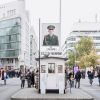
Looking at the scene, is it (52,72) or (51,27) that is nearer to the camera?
(52,72)

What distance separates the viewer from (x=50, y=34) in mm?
29328

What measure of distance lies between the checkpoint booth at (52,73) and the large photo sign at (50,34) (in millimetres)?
1236

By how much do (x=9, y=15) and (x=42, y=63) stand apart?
12159 centimetres

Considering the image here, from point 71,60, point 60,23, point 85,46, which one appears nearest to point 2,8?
point 71,60

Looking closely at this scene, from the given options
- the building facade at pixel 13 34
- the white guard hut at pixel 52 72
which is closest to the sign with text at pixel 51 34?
the white guard hut at pixel 52 72

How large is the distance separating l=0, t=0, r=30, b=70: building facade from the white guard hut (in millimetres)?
108505

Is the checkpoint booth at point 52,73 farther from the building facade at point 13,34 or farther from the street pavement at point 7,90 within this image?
the building facade at point 13,34

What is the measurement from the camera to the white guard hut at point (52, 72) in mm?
28469

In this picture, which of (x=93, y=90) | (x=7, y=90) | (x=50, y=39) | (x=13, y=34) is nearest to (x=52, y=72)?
(x=50, y=39)

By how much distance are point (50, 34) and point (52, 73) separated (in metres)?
2.64

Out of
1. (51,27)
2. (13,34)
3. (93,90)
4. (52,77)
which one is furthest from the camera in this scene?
(13,34)

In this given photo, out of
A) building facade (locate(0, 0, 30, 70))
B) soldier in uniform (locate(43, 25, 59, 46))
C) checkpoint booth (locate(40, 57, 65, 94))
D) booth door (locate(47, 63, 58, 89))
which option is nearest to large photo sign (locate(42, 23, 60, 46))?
soldier in uniform (locate(43, 25, 59, 46))

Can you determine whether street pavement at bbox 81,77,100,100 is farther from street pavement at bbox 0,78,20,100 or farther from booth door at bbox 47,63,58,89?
street pavement at bbox 0,78,20,100

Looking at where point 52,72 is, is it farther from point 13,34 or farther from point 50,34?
point 13,34
